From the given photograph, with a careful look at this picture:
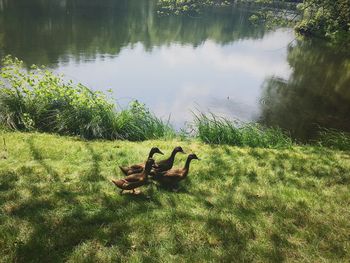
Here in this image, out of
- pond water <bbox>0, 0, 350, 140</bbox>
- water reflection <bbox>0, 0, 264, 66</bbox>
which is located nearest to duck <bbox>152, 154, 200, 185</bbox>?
pond water <bbox>0, 0, 350, 140</bbox>

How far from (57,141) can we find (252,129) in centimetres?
633

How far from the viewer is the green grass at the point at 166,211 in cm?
429

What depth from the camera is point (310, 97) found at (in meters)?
20.2

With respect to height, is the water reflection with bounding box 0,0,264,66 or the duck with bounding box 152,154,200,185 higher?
the duck with bounding box 152,154,200,185

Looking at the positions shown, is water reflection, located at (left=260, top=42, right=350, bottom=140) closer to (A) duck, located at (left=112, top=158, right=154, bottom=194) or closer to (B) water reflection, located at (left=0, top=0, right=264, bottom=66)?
(A) duck, located at (left=112, top=158, right=154, bottom=194)

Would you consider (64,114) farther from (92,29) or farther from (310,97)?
(92,29)

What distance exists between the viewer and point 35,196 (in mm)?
5242

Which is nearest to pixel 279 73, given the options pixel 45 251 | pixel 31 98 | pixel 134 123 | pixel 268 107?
pixel 268 107

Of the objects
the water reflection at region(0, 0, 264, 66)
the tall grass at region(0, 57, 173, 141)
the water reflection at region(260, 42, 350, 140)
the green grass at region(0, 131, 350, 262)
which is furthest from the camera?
the water reflection at region(0, 0, 264, 66)

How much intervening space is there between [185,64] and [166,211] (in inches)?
867

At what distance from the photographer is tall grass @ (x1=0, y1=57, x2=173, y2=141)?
31.8 ft

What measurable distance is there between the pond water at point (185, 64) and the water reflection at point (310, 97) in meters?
0.05

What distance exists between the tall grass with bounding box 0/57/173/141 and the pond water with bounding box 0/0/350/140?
455cm

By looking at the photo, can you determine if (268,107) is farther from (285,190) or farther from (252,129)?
(285,190)
